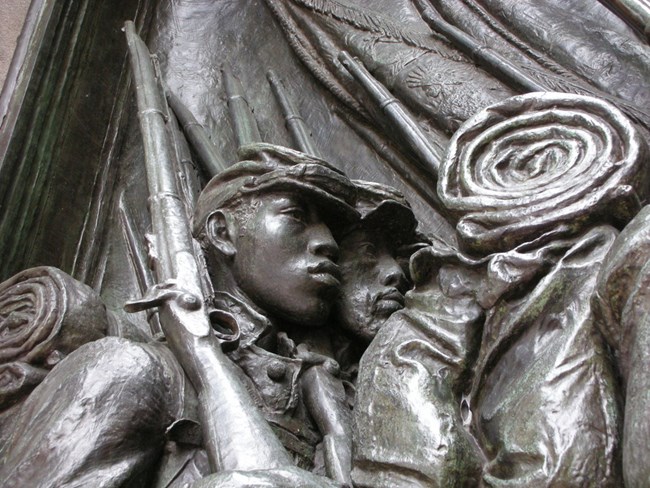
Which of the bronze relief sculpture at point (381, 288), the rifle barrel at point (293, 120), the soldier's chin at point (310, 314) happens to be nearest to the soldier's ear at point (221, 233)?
the bronze relief sculpture at point (381, 288)

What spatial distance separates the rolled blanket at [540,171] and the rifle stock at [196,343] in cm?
48

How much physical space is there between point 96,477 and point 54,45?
1.84m

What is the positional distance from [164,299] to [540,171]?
28.7 inches

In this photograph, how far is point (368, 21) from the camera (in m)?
2.91

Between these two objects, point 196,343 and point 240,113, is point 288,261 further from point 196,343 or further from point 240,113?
point 240,113

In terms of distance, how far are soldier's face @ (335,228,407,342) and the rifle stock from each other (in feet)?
1.30

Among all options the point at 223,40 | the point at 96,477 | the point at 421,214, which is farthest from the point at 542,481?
the point at 223,40

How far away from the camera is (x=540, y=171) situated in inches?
60.4

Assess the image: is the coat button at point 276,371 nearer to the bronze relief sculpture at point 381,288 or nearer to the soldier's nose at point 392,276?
the bronze relief sculpture at point 381,288

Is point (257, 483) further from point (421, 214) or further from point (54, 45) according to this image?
point (54, 45)

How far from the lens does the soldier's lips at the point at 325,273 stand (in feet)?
6.47

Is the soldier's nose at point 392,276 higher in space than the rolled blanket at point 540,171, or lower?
lower

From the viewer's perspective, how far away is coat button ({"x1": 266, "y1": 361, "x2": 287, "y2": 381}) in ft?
6.03

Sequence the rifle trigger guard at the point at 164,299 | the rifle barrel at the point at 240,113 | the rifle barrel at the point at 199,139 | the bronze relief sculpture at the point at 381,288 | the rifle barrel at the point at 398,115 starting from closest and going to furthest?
the bronze relief sculpture at the point at 381,288 → the rifle trigger guard at the point at 164,299 → the rifle barrel at the point at 398,115 → the rifle barrel at the point at 199,139 → the rifle barrel at the point at 240,113
